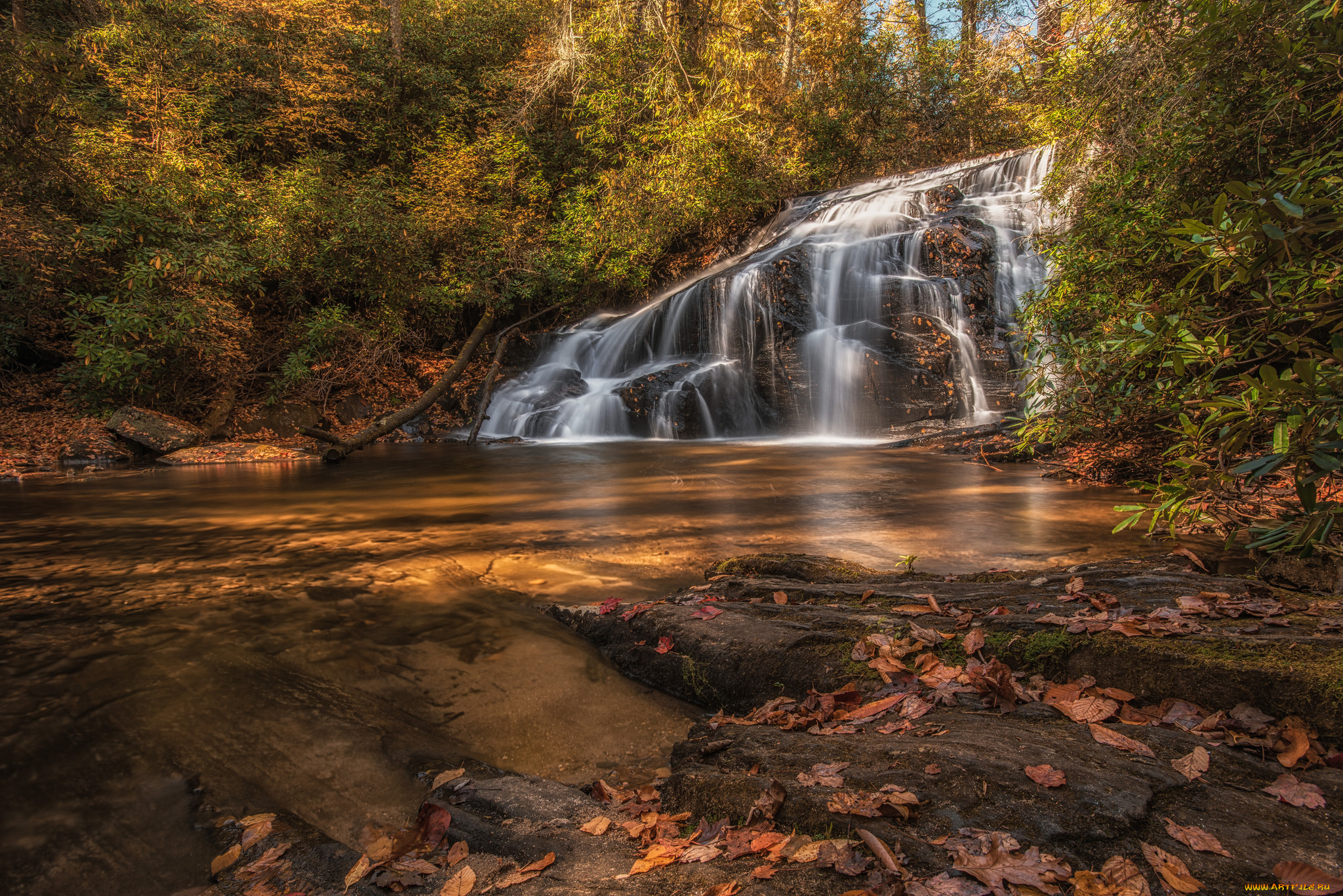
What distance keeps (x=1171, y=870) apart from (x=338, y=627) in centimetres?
353

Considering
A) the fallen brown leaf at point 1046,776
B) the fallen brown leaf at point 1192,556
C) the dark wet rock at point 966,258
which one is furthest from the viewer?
the dark wet rock at point 966,258

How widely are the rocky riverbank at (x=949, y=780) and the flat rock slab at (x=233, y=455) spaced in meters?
11.2

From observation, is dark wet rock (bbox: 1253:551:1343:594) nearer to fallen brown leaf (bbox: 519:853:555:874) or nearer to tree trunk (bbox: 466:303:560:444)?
fallen brown leaf (bbox: 519:853:555:874)

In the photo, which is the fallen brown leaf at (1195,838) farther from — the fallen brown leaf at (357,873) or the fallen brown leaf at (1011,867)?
the fallen brown leaf at (357,873)

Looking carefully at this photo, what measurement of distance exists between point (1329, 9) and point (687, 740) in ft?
15.2

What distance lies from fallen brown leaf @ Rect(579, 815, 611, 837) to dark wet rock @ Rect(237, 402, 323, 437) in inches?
549

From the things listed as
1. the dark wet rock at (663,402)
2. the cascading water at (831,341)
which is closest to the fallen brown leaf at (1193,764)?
the cascading water at (831,341)

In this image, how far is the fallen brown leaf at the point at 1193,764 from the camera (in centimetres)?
166

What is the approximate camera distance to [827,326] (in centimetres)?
1414

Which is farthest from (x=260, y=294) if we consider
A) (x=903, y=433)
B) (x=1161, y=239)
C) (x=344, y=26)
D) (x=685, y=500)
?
(x=1161, y=239)

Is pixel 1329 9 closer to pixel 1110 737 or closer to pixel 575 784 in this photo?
pixel 1110 737

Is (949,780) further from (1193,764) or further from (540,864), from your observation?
(540,864)

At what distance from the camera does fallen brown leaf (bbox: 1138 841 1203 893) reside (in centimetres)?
129

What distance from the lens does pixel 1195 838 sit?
1.42 m
